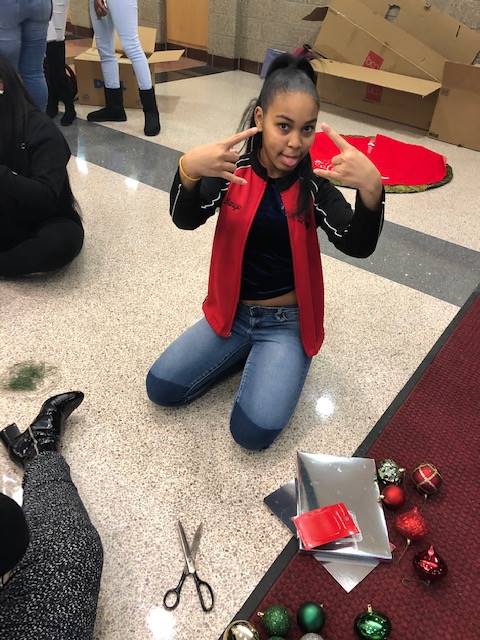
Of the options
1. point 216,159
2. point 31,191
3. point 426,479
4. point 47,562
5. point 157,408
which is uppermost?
point 216,159

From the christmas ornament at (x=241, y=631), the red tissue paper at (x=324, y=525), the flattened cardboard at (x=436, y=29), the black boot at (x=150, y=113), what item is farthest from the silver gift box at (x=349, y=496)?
the flattened cardboard at (x=436, y=29)

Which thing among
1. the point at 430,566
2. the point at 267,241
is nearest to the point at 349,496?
the point at 430,566

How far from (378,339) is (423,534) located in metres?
0.71

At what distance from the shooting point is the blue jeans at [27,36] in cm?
205

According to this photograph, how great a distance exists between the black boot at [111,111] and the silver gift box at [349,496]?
8.88 ft

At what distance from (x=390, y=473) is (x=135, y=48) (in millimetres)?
2672

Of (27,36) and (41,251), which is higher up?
(27,36)

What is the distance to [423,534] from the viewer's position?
1.03m

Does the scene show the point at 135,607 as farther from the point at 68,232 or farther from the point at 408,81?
the point at 408,81

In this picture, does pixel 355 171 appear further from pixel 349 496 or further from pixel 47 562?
pixel 47 562

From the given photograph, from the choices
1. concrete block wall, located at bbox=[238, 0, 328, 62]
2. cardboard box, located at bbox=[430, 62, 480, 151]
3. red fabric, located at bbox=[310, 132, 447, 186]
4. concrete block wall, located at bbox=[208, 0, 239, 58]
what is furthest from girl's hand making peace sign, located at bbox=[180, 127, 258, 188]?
concrete block wall, located at bbox=[208, 0, 239, 58]

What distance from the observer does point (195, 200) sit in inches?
43.7

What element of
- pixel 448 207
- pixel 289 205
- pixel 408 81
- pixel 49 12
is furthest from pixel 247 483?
pixel 408 81

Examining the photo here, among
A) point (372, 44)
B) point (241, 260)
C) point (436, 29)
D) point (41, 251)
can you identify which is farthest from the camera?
point (372, 44)
